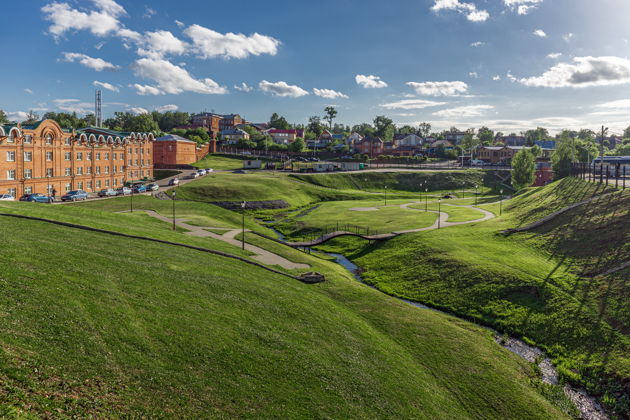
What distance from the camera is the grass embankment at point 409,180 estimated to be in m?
124

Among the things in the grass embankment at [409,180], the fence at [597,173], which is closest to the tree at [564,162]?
the fence at [597,173]

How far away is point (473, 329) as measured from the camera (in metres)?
33.2

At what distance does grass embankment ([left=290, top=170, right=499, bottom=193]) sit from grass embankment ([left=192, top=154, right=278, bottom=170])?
2776 centimetres

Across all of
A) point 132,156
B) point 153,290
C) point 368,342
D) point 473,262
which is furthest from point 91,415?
point 132,156

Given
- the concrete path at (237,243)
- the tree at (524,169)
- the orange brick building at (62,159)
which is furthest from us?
the tree at (524,169)

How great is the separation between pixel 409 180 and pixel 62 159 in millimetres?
101163

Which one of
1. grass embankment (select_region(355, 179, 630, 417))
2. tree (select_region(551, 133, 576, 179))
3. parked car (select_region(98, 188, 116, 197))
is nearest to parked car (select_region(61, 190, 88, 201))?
parked car (select_region(98, 188, 116, 197))

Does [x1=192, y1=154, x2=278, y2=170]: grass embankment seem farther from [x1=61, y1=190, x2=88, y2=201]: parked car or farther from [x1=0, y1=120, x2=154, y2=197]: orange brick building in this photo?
[x1=61, y1=190, x2=88, y2=201]: parked car

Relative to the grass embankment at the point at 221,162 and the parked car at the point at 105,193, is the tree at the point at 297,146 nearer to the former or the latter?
the grass embankment at the point at 221,162

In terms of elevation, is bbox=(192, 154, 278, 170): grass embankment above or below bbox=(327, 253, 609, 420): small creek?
above

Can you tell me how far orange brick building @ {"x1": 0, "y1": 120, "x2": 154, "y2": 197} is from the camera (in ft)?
214

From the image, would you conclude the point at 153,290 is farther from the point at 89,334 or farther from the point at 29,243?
the point at 29,243

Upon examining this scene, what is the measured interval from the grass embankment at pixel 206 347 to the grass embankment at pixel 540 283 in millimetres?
4625

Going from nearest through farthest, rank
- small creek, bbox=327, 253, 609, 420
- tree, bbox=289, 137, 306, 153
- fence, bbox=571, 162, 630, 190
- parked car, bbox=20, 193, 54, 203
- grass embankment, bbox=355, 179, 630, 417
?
small creek, bbox=327, 253, 609, 420
grass embankment, bbox=355, 179, 630, 417
parked car, bbox=20, 193, 54, 203
fence, bbox=571, 162, 630, 190
tree, bbox=289, 137, 306, 153
